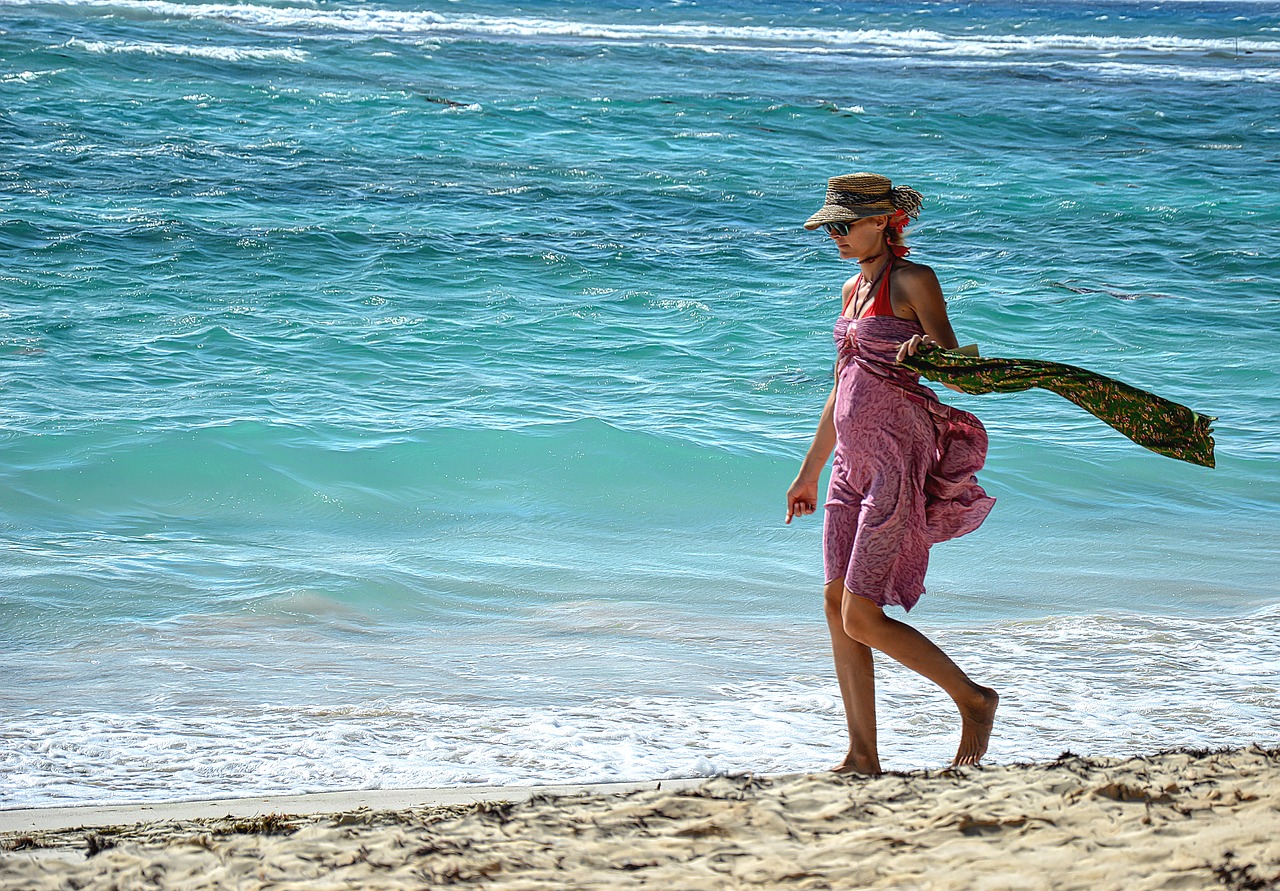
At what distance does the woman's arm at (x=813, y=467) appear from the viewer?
3770mm

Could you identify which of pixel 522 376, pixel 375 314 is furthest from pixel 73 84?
pixel 522 376

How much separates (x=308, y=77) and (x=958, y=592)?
56.4 feet

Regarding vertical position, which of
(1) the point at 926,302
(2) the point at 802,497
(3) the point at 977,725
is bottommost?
(3) the point at 977,725

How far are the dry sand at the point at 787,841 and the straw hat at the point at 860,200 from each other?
1.47 m

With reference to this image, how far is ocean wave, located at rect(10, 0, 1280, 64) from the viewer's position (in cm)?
2830

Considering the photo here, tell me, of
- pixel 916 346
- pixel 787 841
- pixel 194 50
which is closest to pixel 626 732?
pixel 787 841

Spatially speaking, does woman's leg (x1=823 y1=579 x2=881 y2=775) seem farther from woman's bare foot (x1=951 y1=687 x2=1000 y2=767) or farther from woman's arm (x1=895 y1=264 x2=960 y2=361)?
woman's arm (x1=895 y1=264 x2=960 y2=361)

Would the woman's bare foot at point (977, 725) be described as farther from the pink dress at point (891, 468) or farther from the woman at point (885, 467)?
the pink dress at point (891, 468)

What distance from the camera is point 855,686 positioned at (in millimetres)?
3688

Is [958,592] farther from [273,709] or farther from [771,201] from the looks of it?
[771,201]

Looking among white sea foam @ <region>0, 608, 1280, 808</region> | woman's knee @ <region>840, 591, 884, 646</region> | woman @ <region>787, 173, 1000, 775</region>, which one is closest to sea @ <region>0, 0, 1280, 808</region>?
white sea foam @ <region>0, 608, 1280, 808</region>

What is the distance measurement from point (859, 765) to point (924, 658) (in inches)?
→ 13.7

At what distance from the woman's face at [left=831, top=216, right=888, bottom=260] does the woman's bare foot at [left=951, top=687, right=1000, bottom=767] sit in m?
1.25

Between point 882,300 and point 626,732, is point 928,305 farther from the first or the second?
point 626,732
